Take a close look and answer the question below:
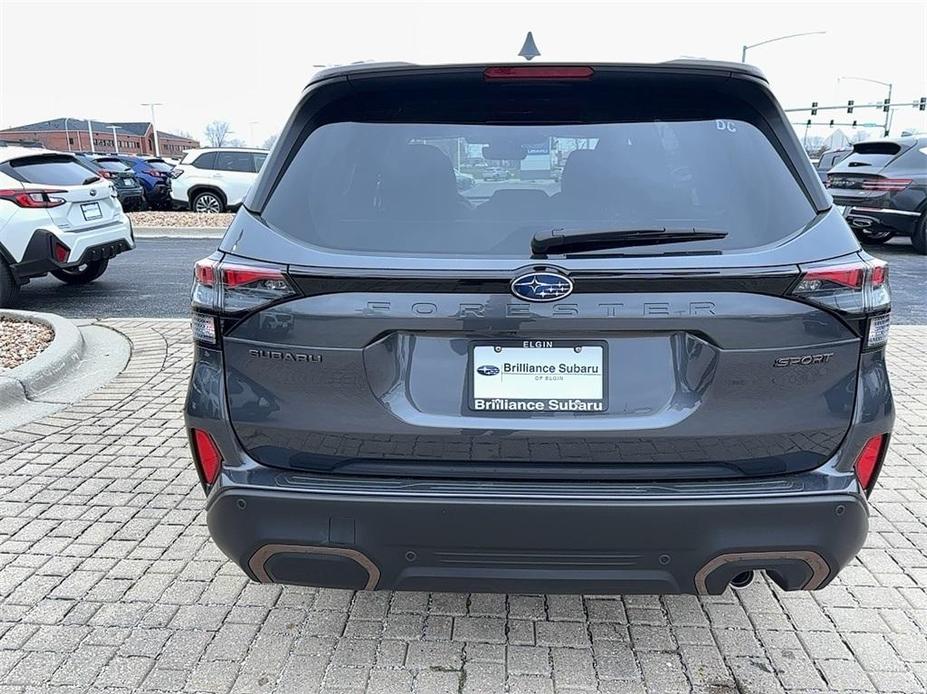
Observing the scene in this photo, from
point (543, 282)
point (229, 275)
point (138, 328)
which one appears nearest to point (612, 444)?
point (543, 282)

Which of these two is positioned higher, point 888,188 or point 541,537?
point 541,537

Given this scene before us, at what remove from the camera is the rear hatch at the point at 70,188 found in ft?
25.5

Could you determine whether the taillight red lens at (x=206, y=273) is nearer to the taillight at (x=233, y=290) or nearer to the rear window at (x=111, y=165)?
the taillight at (x=233, y=290)

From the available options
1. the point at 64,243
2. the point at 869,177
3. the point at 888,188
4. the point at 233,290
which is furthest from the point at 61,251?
the point at 888,188

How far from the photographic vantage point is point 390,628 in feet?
8.69

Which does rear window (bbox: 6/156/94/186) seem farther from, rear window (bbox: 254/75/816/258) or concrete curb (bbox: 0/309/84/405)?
rear window (bbox: 254/75/816/258)

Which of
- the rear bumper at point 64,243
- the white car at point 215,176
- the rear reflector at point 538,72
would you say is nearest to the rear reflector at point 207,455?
the rear reflector at point 538,72

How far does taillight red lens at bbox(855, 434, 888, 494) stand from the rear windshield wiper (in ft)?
2.34

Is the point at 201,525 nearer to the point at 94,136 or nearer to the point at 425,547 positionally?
the point at 425,547

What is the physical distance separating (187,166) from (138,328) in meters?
13.4

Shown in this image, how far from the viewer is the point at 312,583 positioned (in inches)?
85.9

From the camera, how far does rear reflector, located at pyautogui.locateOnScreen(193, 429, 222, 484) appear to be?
212 cm

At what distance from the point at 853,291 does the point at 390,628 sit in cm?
184

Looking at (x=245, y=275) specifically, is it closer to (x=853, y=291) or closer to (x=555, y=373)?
(x=555, y=373)
